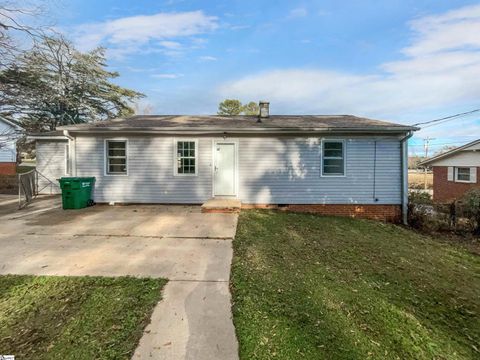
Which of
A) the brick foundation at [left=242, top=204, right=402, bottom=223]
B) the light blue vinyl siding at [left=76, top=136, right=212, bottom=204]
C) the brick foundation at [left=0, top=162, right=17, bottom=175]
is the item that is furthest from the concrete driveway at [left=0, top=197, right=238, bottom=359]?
the brick foundation at [left=0, top=162, right=17, bottom=175]

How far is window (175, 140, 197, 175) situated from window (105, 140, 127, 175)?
1.81 meters

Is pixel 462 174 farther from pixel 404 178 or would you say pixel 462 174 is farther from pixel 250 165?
pixel 250 165

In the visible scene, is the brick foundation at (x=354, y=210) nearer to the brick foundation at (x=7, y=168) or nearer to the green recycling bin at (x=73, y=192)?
the green recycling bin at (x=73, y=192)

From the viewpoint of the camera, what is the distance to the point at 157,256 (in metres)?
5.06

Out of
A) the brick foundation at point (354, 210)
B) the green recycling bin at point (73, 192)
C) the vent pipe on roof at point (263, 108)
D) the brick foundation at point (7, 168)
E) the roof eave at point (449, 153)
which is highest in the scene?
the vent pipe on roof at point (263, 108)

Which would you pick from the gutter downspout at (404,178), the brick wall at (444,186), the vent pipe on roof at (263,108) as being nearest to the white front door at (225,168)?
the vent pipe on roof at (263,108)

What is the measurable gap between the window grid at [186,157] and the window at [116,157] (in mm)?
1842

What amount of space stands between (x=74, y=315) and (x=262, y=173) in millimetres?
7222

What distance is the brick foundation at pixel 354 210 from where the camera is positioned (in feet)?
31.4

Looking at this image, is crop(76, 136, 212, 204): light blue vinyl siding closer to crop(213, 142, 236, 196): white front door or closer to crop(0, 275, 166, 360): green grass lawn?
crop(213, 142, 236, 196): white front door

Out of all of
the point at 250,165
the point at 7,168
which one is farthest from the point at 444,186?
the point at 7,168

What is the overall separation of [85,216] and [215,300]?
603 centimetres

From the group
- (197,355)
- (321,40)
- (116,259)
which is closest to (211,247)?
(116,259)

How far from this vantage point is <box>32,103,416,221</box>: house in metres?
9.48
